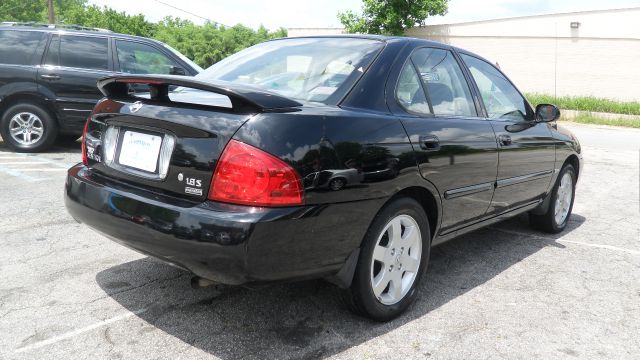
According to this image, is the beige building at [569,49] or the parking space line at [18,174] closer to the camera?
the parking space line at [18,174]

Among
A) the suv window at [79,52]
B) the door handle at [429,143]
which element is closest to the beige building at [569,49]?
the suv window at [79,52]

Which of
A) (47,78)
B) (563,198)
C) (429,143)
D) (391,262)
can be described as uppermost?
(47,78)

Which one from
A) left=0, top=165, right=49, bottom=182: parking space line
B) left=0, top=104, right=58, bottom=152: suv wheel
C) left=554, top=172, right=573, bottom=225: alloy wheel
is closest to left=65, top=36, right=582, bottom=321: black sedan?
left=554, top=172, right=573, bottom=225: alloy wheel

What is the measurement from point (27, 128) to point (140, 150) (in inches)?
240

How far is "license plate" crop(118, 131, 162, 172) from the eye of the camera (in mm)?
2688

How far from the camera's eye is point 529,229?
536 centimetres

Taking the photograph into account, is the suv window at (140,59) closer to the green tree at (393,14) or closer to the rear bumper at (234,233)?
the rear bumper at (234,233)

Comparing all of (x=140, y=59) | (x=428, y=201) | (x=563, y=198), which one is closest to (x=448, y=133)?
(x=428, y=201)

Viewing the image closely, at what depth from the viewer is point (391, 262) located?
3074 mm

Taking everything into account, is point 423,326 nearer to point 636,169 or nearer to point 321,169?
point 321,169

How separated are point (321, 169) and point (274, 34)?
2629 inches

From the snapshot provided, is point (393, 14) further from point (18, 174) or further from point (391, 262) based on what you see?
point (391, 262)

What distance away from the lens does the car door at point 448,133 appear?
3.19 m

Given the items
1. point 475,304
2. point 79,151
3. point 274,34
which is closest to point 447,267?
point 475,304
